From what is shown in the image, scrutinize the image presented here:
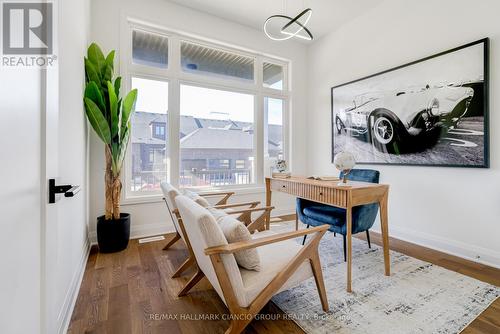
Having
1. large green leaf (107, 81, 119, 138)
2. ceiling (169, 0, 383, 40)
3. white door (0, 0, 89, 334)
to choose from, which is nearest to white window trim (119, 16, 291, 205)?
ceiling (169, 0, 383, 40)

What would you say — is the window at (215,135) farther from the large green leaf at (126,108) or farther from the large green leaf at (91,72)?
the large green leaf at (91,72)

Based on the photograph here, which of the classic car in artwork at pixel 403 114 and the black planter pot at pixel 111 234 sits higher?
the classic car in artwork at pixel 403 114

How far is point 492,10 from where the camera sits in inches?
92.3

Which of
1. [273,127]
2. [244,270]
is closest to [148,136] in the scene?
[273,127]

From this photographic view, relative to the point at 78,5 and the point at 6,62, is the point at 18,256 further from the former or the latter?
the point at 78,5

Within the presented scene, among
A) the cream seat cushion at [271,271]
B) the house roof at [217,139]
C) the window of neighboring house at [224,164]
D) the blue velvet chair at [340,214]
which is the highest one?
the house roof at [217,139]

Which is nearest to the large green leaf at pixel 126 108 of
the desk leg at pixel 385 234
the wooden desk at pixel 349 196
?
the wooden desk at pixel 349 196

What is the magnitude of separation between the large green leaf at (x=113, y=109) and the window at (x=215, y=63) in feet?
4.63

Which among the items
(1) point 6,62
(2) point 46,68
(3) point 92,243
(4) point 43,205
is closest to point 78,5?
(2) point 46,68

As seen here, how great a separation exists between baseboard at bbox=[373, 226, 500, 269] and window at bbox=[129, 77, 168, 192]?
11.0 ft

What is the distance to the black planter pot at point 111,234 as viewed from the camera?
2592mm

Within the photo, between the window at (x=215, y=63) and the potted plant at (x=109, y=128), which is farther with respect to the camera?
the window at (x=215, y=63)

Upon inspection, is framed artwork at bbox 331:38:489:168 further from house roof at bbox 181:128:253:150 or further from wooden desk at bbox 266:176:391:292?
house roof at bbox 181:128:253:150

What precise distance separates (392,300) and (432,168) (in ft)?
5.85
